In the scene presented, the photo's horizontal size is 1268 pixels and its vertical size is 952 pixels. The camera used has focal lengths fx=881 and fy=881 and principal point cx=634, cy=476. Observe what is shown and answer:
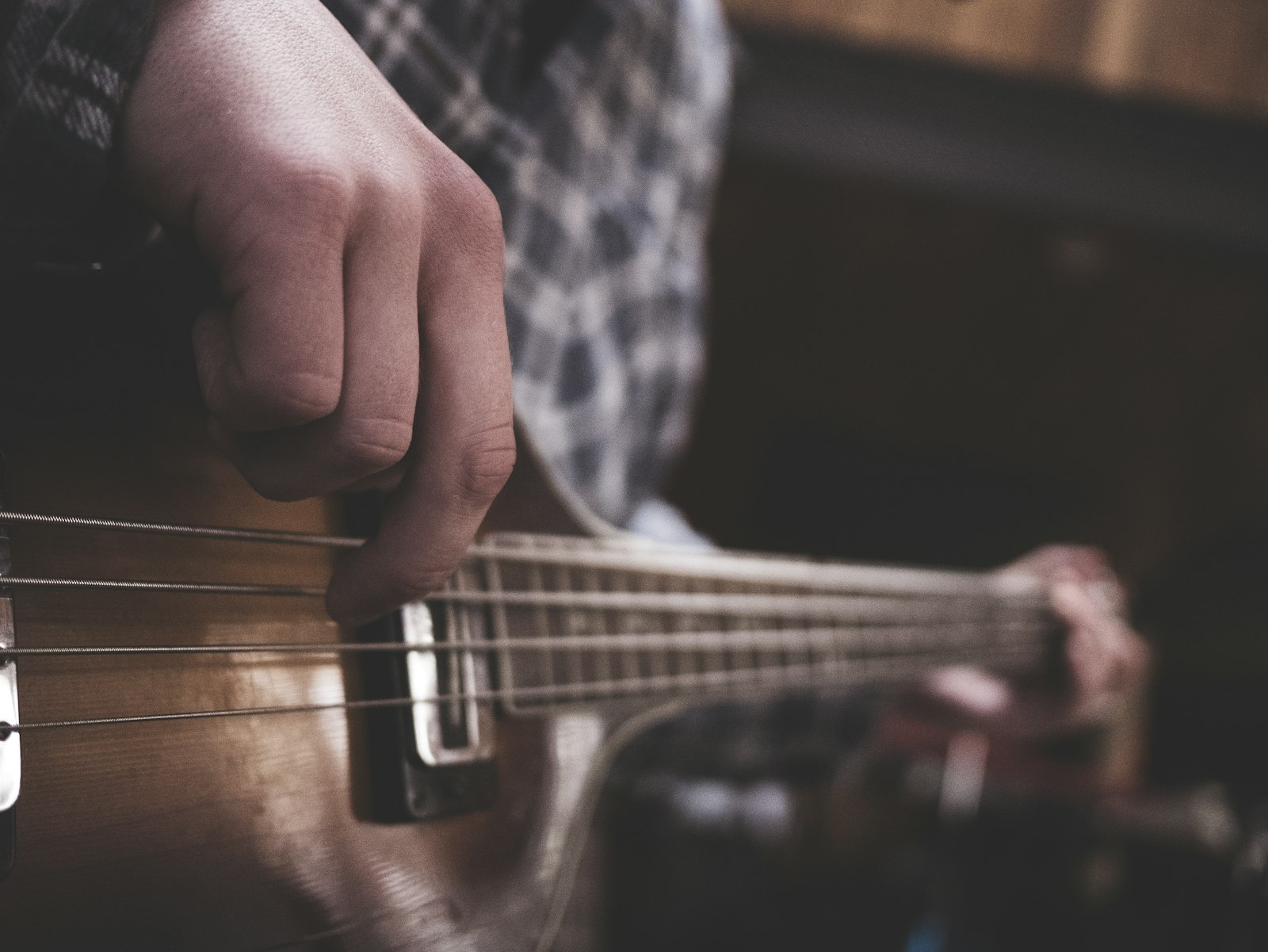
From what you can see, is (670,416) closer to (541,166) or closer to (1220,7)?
(541,166)

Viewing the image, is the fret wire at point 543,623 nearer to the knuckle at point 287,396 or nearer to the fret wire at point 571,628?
the fret wire at point 571,628

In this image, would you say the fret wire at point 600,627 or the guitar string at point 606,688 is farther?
the fret wire at point 600,627

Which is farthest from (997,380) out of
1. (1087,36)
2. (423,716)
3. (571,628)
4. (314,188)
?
(314,188)

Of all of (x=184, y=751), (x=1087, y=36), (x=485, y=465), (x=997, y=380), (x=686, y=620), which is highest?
(x=1087, y=36)

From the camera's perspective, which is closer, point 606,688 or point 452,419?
point 452,419

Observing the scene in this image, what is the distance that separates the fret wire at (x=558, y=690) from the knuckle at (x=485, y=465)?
0.12 m

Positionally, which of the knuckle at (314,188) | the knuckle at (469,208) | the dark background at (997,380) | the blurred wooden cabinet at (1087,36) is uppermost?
the blurred wooden cabinet at (1087,36)

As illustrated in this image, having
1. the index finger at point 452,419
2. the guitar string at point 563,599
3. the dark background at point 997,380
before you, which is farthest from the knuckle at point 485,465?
the dark background at point 997,380

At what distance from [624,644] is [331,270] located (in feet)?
1.02

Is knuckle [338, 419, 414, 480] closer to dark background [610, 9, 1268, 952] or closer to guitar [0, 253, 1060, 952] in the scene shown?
guitar [0, 253, 1060, 952]

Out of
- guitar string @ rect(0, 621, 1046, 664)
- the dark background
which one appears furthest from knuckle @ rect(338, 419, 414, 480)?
the dark background

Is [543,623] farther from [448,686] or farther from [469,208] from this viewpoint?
[469,208]

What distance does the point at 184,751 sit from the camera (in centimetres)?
28

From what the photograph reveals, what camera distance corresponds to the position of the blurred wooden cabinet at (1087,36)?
34.5 inches
